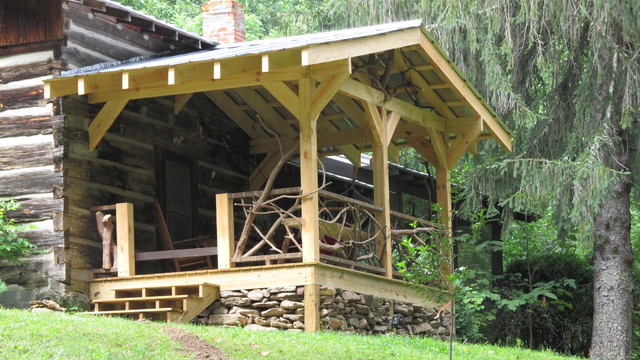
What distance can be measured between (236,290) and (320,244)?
1.18 m

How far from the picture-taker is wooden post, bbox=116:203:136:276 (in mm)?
13648

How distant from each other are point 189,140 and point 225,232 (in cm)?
329

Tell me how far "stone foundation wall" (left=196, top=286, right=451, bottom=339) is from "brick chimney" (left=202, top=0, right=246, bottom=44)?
5808 mm

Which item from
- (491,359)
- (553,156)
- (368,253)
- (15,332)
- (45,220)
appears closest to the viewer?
(15,332)

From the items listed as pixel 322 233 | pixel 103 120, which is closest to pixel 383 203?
pixel 322 233

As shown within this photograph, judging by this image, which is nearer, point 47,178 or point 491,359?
point 491,359

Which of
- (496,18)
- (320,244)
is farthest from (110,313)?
(496,18)

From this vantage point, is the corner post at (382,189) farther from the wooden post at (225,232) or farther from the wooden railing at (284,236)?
the wooden post at (225,232)

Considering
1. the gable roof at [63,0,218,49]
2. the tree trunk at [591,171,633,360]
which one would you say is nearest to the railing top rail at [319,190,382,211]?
the gable roof at [63,0,218,49]

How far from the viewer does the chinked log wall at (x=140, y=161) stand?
13852mm

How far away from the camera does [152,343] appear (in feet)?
34.2

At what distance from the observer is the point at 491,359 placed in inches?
500

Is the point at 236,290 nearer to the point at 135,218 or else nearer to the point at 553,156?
the point at 135,218

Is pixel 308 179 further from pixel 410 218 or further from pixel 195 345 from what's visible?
pixel 410 218
